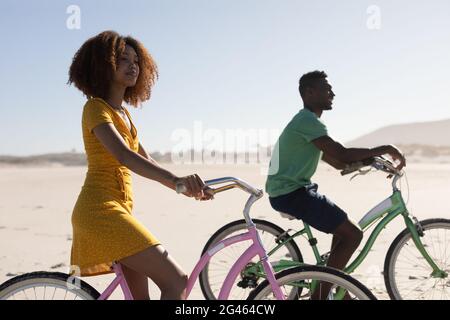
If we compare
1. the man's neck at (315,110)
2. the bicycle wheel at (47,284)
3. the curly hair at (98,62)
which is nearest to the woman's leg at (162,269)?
the bicycle wheel at (47,284)

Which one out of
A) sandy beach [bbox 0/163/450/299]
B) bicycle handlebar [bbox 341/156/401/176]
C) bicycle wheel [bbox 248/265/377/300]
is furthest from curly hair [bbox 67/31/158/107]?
sandy beach [bbox 0/163/450/299]

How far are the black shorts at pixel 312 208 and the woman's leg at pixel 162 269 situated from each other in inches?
62.4

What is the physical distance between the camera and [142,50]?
2.87 meters

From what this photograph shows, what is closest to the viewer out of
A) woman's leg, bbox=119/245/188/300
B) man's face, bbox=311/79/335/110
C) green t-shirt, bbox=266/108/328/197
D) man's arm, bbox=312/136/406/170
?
woman's leg, bbox=119/245/188/300

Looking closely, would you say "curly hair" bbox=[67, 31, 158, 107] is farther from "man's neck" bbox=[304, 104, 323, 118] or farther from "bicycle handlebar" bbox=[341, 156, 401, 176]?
"bicycle handlebar" bbox=[341, 156, 401, 176]

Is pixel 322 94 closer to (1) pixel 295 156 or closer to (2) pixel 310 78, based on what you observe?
(2) pixel 310 78

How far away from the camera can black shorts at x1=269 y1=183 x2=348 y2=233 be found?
372 centimetres

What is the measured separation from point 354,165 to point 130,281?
1908mm

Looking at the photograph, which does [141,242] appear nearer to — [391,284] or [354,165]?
[354,165]

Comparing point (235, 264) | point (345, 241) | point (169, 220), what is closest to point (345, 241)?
point (345, 241)

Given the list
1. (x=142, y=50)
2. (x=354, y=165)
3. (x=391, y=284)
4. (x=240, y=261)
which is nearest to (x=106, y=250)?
(x=240, y=261)

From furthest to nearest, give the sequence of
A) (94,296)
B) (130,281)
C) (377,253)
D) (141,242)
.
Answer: (377,253), (130,281), (94,296), (141,242)

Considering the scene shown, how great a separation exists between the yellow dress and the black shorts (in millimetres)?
1582

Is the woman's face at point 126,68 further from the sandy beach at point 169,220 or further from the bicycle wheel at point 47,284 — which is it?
the sandy beach at point 169,220
